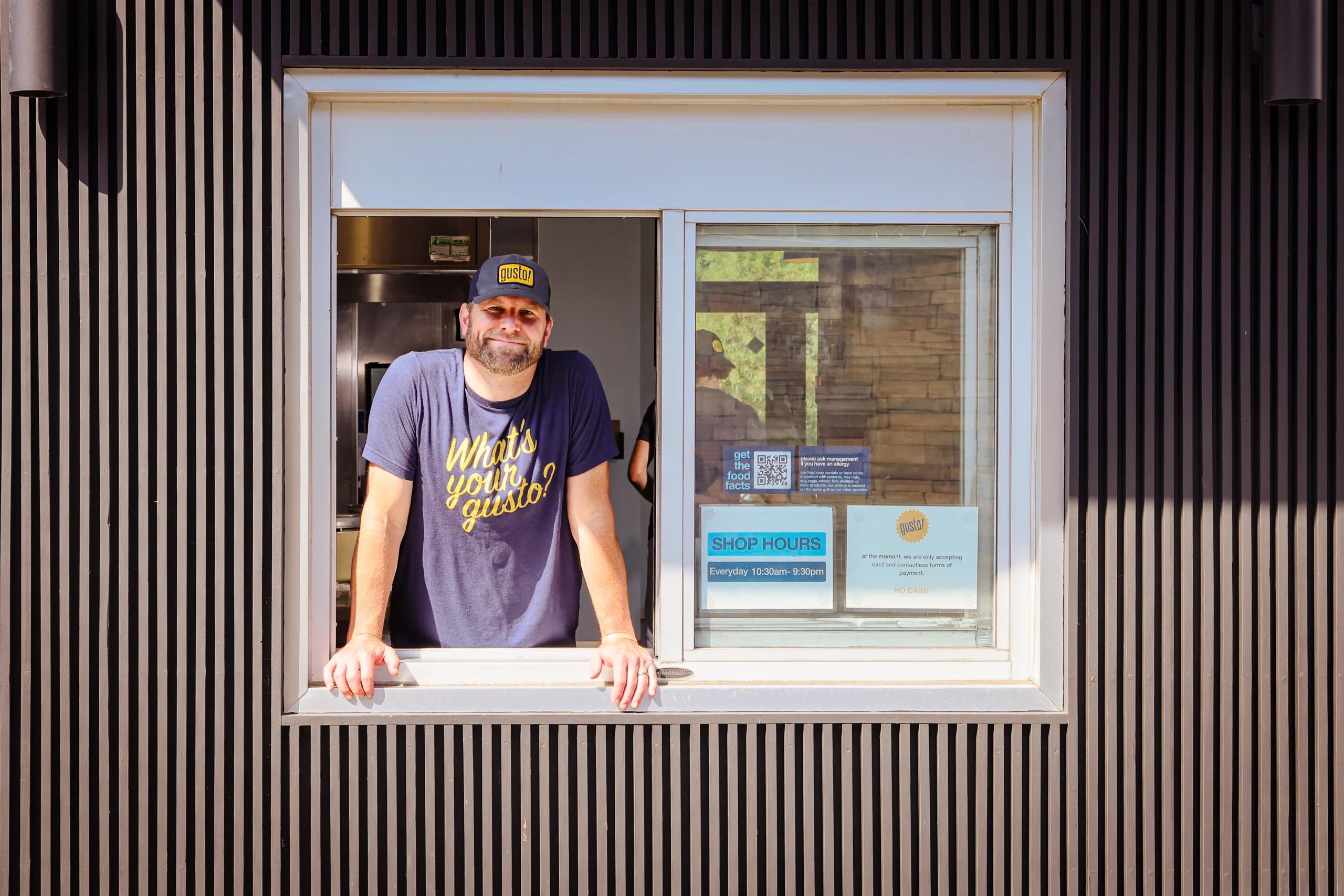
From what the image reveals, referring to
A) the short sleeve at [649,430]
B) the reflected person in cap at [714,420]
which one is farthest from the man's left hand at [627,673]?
the short sleeve at [649,430]

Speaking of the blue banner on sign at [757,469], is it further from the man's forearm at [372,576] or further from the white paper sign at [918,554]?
the man's forearm at [372,576]

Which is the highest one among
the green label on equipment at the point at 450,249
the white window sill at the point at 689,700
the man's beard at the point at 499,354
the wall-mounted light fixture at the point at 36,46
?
the wall-mounted light fixture at the point at 36,46

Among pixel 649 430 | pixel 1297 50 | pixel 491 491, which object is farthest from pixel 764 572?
pixel 1297 50

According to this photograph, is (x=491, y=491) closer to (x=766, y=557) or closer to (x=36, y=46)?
(x=766, y=557)

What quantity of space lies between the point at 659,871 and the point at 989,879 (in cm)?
94

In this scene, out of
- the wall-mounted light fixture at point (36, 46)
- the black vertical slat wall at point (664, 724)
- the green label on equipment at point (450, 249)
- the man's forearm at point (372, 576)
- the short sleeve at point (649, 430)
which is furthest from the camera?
the green label on equipment at point (450, 249)

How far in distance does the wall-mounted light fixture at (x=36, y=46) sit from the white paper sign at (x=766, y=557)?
2.11 metres

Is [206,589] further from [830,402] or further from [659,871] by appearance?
[830,402]

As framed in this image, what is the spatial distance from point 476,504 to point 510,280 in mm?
676

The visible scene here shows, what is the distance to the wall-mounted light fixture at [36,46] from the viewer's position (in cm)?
238

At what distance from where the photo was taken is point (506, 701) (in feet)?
8.57

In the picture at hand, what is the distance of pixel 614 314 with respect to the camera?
5391mm

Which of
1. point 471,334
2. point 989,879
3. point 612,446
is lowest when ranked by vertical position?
point 989,879

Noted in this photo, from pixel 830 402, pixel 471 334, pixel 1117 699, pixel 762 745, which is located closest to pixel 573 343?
pixel 471 334
